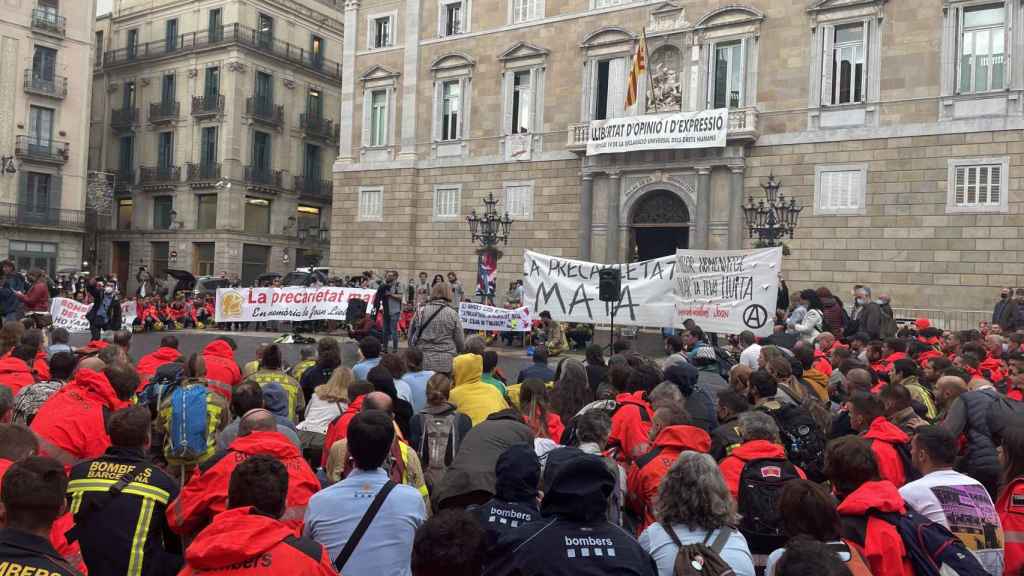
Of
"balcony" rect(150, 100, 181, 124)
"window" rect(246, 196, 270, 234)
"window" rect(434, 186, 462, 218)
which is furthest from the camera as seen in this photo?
"balcony" rect(150, 100, 181, 124)

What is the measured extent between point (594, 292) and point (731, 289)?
3.39m

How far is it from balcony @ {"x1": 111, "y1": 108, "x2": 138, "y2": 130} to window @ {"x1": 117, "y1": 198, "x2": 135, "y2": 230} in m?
4.29

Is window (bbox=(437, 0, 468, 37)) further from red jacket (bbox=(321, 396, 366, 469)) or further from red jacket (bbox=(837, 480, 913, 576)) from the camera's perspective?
red jacket (bbox=(837, 480, 913, 576))

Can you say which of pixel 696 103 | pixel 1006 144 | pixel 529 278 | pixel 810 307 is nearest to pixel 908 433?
pixel 810 307

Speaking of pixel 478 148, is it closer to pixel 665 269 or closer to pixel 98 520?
pixel 665 269

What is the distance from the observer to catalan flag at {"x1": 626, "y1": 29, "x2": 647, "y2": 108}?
24016mm

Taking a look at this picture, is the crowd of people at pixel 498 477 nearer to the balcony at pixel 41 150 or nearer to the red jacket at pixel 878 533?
the red jacket at pixel 878 533

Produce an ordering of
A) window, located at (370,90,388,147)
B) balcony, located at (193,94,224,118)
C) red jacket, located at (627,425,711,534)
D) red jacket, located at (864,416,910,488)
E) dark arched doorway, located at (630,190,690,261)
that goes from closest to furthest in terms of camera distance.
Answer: red jacket, located at (627,425,711,534) < red jacket, located at (864,416,910,488) < dark arched doorway, located at (630,190,690,261) < window, located at (370,90,388,147) < balcony, located at (193,94,224,118)

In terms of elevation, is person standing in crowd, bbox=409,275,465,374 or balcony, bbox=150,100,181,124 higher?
balcony, bbox=150,100,181,124

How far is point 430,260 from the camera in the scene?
3003cm

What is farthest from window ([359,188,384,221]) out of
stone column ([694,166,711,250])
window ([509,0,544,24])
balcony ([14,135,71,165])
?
balcony ([14,135,71,165])

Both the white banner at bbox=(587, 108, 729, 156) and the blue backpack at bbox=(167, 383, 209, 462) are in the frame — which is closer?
the blue backpack at bbox=(167, 383, 209, 462)

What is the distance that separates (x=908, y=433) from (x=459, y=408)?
11.2 ft

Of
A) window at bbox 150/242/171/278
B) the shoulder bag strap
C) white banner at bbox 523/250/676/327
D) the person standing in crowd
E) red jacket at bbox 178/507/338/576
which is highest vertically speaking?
window at bbox 150/242/171/278
